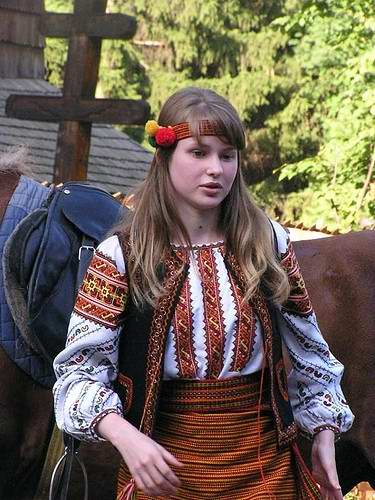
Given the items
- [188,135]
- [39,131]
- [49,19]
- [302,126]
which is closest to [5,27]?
[39,131]

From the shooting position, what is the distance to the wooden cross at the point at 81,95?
327 inches

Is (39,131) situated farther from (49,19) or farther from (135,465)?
(135,465)

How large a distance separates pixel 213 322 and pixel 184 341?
0.08 meters

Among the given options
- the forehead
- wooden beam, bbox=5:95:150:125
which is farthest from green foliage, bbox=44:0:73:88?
the forehead

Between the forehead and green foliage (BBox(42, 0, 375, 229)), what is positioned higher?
green foliage (BBox(42, 0, 375, 229))

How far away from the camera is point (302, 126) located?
2581cm

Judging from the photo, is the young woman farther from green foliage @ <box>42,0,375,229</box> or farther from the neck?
green foliage @ <box>42,0,375,229</box>

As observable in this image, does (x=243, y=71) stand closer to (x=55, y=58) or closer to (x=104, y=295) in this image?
(x=55, y=58)

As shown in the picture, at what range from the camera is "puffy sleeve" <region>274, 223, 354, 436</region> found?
286 centimetres

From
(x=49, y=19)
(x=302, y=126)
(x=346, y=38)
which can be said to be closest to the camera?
(x=49, y=19)

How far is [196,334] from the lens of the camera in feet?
8.80

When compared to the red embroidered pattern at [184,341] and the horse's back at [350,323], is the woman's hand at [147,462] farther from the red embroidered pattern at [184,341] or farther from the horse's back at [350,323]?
the horse's back at [350,323]

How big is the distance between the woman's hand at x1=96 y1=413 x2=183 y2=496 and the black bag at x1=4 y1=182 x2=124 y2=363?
1.19 meters

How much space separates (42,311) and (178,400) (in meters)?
1.04
